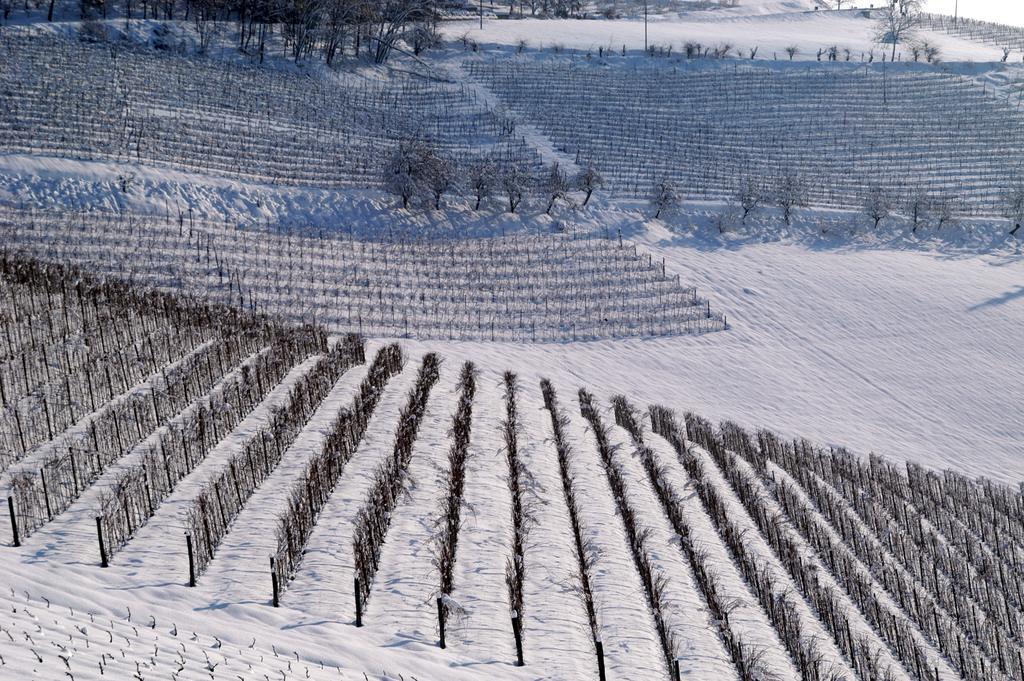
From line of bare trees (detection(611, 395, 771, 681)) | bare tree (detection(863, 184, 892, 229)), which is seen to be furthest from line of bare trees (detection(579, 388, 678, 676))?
bare tree (detection(863, 184, 892, 229))

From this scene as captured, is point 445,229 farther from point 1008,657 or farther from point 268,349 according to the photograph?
point 1008,657

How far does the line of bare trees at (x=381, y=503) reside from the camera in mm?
12164

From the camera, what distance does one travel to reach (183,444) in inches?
605

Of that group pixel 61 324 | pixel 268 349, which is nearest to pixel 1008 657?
pixel 268 349

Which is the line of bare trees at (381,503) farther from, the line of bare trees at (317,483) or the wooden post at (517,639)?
the wooden post at (517,639)

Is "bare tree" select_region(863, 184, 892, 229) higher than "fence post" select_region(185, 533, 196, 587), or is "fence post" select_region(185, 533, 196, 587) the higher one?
"bare tree" select_region(863, 184, 892, 229)

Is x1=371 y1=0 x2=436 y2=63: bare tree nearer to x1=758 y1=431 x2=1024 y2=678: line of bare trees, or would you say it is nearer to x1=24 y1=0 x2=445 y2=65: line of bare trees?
x1=24 y1=0 x2=445 y2=65: line of bare trees

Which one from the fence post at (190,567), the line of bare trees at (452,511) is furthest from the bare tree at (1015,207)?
the fence post at (190,567)

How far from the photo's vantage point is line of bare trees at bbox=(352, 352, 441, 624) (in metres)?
12.2

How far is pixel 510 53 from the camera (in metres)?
74.2

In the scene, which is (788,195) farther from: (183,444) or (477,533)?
(183,444)

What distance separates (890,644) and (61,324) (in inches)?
694

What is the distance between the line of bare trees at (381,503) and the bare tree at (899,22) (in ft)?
227

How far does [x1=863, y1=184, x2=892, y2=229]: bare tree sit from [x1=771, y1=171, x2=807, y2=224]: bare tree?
299 centimetres
